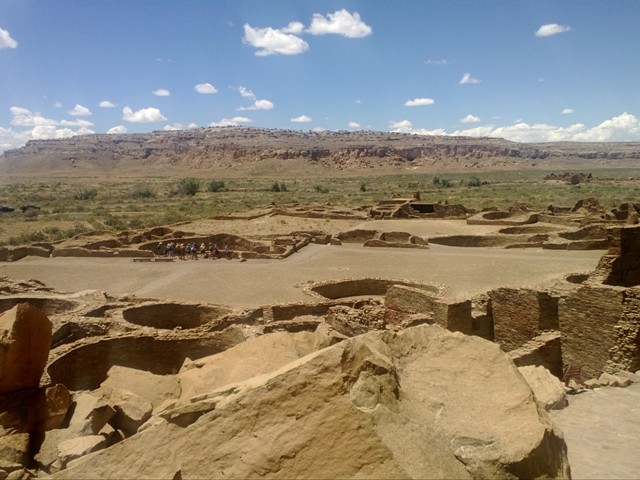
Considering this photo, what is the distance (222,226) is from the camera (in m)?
40.6

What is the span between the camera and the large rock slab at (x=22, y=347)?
309 inches

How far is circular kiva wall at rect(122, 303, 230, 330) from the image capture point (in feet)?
49.4

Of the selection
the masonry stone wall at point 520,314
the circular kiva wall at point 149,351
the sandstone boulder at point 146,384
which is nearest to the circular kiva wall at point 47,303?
the circular kiva wall at point 149,351

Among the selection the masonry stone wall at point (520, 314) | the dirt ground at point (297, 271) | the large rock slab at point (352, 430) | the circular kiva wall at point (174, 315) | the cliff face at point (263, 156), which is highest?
the cliff face at point (263, 156)

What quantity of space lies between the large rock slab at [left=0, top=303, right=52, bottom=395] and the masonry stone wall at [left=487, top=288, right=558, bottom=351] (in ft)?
33.2

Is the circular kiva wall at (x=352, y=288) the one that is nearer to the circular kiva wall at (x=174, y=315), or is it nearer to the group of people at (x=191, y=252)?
the circular kiva wall at (x=174, y=315)

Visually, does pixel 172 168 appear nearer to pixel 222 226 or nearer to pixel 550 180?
pixel 550 180

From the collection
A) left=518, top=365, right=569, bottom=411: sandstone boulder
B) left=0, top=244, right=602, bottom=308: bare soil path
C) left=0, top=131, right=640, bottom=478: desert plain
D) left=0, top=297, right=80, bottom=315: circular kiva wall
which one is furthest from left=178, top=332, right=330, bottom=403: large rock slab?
left=0, top=244, right=602, bottom=308: bare soil path

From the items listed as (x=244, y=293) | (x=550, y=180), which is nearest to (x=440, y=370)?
(x=244, y=293)

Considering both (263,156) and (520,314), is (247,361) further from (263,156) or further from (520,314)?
(263,156)

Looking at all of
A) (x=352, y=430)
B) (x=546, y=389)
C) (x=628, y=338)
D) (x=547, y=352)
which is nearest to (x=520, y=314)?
(x=547, y=352)

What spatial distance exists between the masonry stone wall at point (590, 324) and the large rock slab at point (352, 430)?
591 cm

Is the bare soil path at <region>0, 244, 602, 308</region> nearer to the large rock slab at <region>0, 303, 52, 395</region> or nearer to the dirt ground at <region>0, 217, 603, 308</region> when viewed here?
the dirt ground at <region>0, 217, 603, 308</region>

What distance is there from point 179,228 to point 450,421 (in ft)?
118
